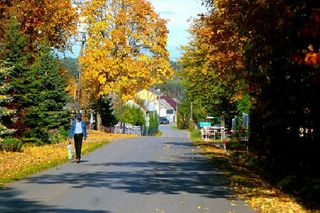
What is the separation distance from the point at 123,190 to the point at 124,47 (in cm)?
3683

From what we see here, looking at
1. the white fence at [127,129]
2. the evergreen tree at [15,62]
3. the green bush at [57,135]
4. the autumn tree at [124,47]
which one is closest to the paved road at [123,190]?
the evergreen tree at [15,62]

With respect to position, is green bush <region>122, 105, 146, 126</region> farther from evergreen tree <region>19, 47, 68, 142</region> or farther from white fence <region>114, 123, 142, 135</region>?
evergreen tree <region>19, 47, 68, 142</region>

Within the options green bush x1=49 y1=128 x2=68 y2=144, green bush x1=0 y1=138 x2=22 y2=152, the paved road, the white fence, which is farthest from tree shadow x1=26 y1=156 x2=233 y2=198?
the white fence

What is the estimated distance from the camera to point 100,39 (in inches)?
1967

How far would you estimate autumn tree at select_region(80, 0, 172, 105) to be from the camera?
49.2 metres

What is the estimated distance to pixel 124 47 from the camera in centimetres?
5012

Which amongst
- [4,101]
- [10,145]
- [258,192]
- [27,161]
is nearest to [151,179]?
[258,192]

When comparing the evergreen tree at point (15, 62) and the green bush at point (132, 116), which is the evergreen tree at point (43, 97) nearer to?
the evergreen tree at point (15, 62)

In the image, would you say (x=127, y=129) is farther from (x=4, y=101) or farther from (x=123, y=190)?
(x=123, y=190)

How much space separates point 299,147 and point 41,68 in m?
19.6

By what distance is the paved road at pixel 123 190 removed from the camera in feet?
37.9

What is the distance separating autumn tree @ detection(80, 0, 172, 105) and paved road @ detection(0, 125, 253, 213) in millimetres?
28339

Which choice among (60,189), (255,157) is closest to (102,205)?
(60,189)

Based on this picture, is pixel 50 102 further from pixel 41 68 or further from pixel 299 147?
pixel 299 147
